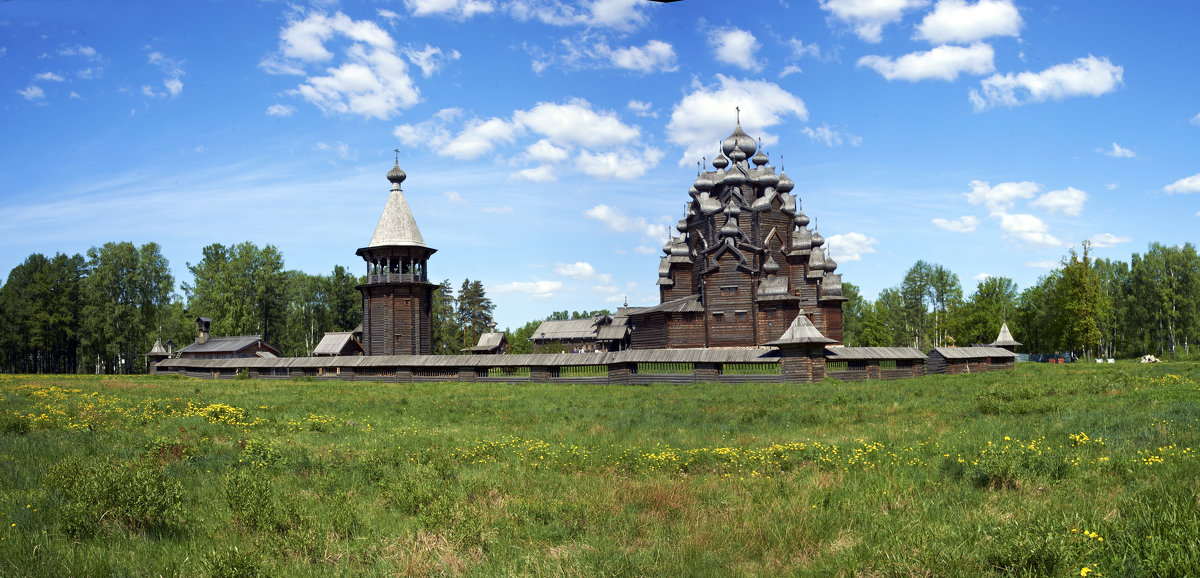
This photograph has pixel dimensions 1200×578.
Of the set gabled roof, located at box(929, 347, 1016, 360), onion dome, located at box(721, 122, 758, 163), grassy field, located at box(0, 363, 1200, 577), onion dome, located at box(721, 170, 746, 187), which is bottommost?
grassy field, located at box(0, 363, 1200, 577)

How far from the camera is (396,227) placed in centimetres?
4684

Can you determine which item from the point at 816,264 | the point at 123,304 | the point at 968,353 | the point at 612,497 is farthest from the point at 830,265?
the point at 123,304

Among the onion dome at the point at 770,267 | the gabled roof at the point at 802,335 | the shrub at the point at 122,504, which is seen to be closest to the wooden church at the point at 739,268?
the onion dome at the point at 770,267

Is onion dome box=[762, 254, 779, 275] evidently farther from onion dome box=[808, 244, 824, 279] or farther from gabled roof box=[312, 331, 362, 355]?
gabled roof box=[312, 331, 362, 355]

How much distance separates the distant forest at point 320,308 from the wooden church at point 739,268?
951 inches

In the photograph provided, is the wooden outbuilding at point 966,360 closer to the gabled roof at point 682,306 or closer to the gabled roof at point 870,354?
the gabled roof at point 870,354

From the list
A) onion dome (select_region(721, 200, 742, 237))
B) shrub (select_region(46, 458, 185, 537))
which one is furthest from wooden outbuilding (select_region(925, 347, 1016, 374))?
shrub (select_region(46, 458, 185, 537))

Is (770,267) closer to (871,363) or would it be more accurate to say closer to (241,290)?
(871,363)

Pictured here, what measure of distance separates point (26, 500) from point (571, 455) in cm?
706

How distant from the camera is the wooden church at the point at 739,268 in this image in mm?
45094

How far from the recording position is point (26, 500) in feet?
27.8

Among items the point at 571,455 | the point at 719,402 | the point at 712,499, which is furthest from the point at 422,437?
the point at 719,402

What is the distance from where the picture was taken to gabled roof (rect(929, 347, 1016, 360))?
38.0 metres

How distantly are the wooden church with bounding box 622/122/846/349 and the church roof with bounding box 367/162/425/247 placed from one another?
1587 centimetres
